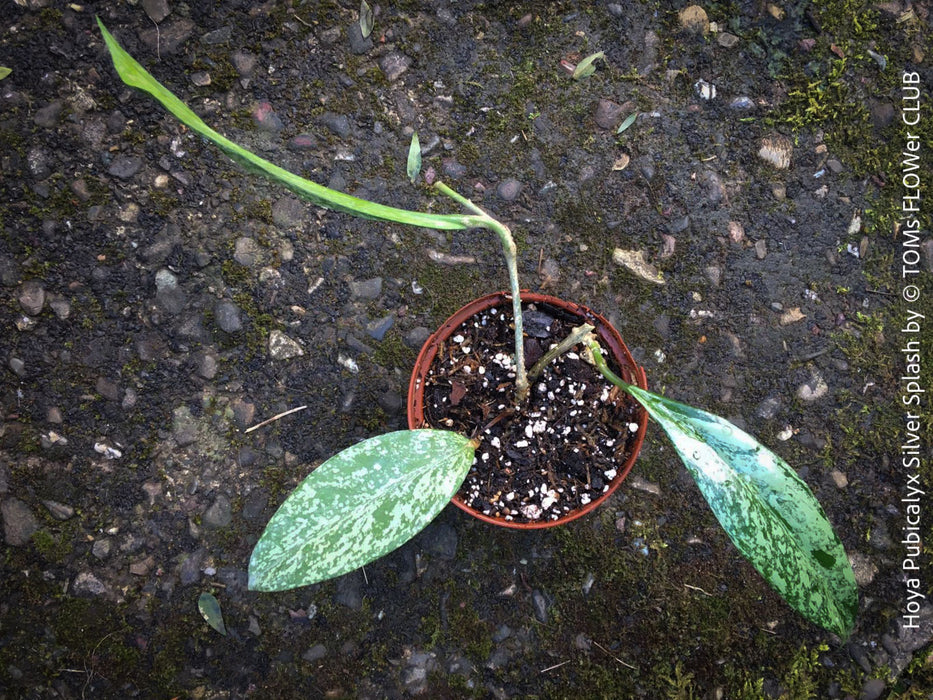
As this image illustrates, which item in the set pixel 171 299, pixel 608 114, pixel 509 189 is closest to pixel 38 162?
pixel 171 299

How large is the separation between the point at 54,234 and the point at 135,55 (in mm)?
385

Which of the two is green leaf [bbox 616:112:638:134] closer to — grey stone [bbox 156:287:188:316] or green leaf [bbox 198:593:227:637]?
grey stone [bbox 156:287:188:316]

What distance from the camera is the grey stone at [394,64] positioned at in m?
1.36

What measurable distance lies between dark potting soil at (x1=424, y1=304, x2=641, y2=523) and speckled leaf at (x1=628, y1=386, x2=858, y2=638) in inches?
10.6

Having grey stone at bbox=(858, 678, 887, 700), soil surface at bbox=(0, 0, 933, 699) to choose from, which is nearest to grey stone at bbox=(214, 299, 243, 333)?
soil surface at bbox=(0, 0, 933, 699)

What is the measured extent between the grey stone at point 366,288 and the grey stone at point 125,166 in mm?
479

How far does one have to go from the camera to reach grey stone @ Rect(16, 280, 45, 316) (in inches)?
51.0

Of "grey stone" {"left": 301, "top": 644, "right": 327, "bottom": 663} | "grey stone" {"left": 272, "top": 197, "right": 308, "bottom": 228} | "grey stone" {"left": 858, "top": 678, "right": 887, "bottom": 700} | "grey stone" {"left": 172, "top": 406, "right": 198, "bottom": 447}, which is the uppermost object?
"grey stone" {"left": 272, "top": 197, "right": 308, "bottom": 228}

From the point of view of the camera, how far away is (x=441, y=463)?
0.99m

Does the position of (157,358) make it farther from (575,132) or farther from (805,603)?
(805,603)

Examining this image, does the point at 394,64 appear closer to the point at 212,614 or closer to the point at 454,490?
the point at 454,490

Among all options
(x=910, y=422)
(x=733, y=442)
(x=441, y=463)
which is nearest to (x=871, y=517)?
(x=910, y=422)

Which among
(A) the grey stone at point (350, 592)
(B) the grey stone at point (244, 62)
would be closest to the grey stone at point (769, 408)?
(A) the grey stone at point (350, 592)

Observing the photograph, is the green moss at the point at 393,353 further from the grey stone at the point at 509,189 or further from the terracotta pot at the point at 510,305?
the grey stone at the point at 509,189
